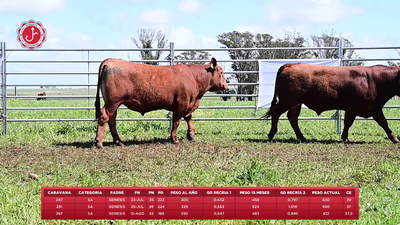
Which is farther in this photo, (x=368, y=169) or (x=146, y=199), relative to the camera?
(x=368, y=169)

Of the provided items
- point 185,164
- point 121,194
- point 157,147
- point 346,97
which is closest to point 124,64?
point 157,147

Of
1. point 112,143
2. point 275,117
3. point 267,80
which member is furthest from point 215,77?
point 112,143

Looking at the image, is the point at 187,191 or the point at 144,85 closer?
the point at 187,191

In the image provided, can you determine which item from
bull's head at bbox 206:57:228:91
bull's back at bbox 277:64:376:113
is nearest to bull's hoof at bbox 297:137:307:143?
bull's back at bbox 277:64:376:113

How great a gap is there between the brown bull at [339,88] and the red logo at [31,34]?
5.92 m

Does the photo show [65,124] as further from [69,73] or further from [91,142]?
[91,142]

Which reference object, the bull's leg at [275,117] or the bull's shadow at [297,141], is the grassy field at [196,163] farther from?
the bull's leg at [275,117]

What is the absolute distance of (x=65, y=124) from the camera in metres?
11.6

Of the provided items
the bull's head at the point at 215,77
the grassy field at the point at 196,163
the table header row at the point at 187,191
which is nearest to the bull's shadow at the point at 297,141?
the grassy field at the point at 196,163

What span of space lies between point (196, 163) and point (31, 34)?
7001 mm

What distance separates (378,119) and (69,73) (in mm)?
6575

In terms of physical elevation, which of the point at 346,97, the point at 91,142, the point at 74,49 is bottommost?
the point at 91,142
